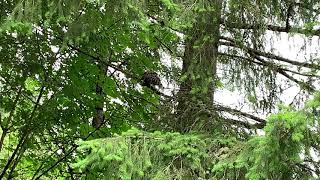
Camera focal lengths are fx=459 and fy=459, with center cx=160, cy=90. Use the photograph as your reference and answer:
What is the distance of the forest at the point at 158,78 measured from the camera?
3416 millimetres

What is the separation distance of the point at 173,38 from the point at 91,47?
920 millimetres

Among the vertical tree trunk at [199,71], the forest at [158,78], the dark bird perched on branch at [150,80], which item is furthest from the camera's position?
→ the dark bird perched on branch at [150,80]

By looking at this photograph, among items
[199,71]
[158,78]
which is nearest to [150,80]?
[158,78]

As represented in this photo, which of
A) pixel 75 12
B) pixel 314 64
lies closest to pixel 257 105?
pixel 314 64

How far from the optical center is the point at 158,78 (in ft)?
18.0

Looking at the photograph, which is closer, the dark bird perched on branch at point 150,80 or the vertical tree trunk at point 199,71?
the vertical tree trunk at point 199,71

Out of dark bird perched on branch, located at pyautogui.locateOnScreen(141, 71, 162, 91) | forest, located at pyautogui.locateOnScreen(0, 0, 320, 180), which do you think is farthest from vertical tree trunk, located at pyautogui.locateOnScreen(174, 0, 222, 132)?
dark bird perched on branch, located at pyautogui.locateOnScreen(141, 71, 162, 91)

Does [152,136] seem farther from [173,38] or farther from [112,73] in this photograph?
[112,73]

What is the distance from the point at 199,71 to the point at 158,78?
1.06 meters

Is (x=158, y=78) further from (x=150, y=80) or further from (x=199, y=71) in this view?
(x=199, y=71)

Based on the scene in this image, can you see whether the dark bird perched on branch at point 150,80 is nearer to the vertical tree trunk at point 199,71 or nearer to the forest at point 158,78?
the forest at point 158,78

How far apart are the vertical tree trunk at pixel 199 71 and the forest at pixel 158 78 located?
13 mm

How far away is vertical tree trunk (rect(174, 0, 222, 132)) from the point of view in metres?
4.34

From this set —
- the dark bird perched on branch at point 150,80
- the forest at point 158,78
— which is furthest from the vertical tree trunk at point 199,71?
the dark bird perched on branch at point 150,80
